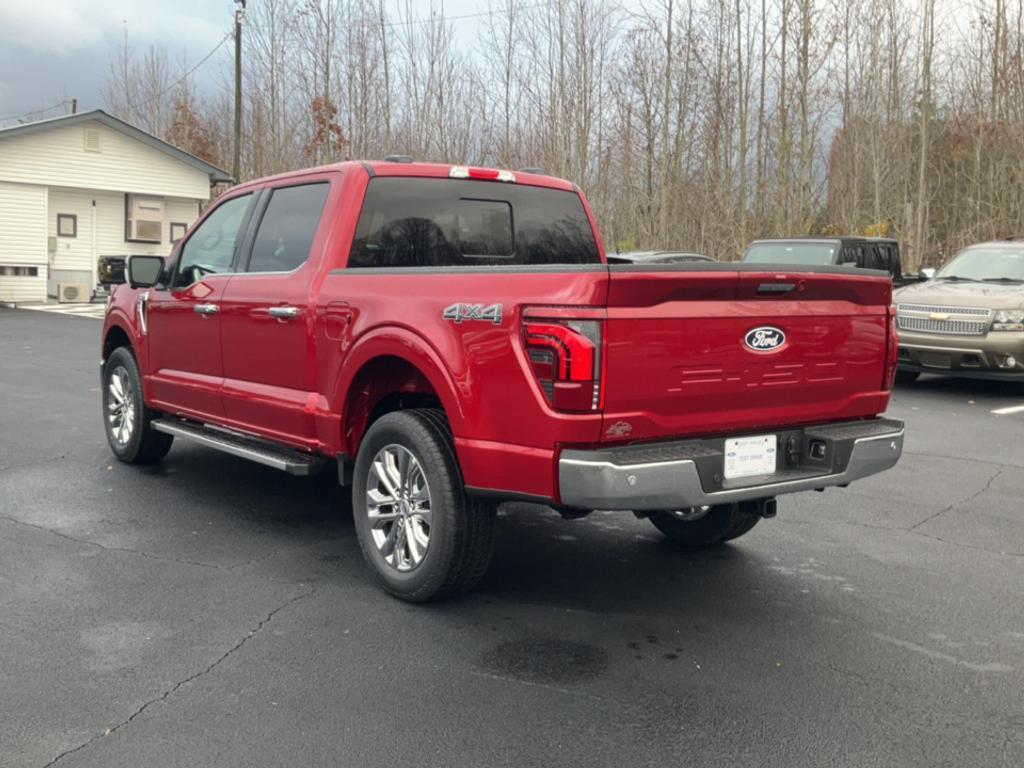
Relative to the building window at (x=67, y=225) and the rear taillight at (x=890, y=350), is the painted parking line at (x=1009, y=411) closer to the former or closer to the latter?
the rear taillight at (x=890, y=350)

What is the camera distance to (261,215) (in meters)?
5.78

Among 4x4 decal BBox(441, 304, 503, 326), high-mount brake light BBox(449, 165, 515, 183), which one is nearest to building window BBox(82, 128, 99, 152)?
high-mount brake light BBox(449, 165, 515, 183)

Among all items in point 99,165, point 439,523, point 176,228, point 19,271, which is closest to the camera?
point 439,523

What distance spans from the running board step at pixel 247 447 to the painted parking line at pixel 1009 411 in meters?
7.67

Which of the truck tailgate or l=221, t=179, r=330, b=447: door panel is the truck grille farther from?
l=221, t=179, r=330, b=447: door panel

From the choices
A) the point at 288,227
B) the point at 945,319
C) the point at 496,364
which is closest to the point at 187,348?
the point at 288,227

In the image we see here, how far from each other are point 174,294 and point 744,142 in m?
21.3

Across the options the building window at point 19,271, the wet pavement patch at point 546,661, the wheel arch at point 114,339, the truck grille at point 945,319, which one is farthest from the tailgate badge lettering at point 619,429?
the building window at point 19,271

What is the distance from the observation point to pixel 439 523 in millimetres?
4199

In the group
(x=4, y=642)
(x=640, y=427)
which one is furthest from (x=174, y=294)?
(x=640, y=427)

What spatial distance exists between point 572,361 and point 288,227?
8.00 feet

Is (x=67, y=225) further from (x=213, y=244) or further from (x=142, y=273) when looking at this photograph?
(x=213, y=244)

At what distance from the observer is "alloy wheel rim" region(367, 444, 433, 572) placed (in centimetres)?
443

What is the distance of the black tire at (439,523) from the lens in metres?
4.18
